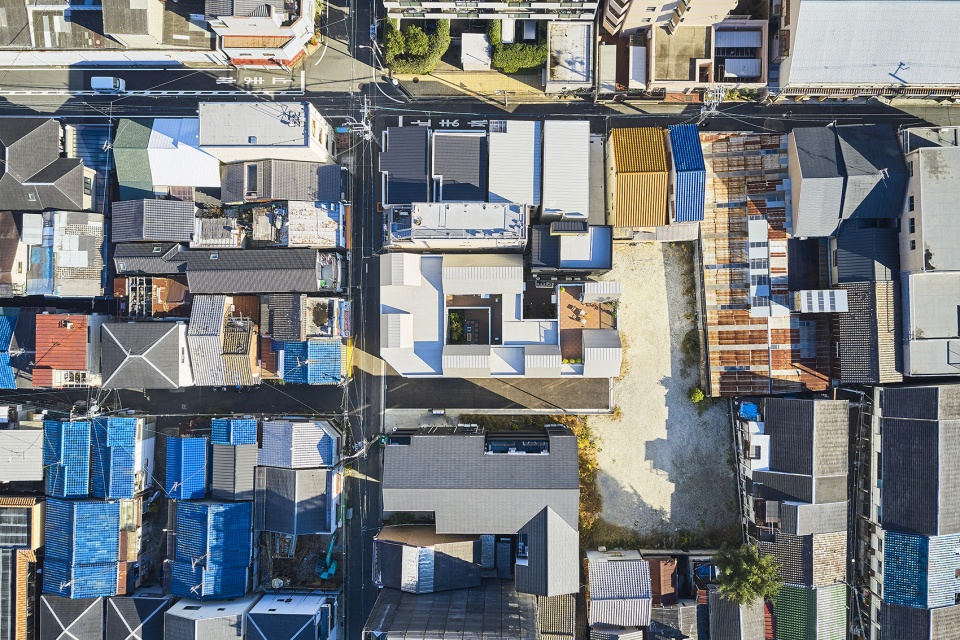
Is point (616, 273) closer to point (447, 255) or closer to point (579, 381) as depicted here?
point (579, 381)

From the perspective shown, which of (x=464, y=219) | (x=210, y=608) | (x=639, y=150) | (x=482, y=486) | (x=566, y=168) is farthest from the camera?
(x=210, y=608)

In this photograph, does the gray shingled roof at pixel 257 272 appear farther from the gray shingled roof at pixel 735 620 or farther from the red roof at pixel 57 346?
the gray shingled roof at pixel 735 620

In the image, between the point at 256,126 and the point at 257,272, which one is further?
the point at 257,272

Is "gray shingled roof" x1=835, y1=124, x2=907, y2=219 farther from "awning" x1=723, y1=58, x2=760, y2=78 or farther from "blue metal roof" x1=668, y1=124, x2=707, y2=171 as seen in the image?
"blue metal roof" x1=668, y1=124, x2=707, y2=171

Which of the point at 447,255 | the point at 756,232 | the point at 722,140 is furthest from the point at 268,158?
the point at 756,232

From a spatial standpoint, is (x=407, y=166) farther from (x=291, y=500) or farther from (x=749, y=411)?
(x=749, y=411)

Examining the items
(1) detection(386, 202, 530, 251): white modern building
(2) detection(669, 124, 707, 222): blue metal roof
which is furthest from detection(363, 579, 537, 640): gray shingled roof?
(2) detection(669, 124, 707, 222): blue metal roof

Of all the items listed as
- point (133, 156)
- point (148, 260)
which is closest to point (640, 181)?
point (148, 260)
